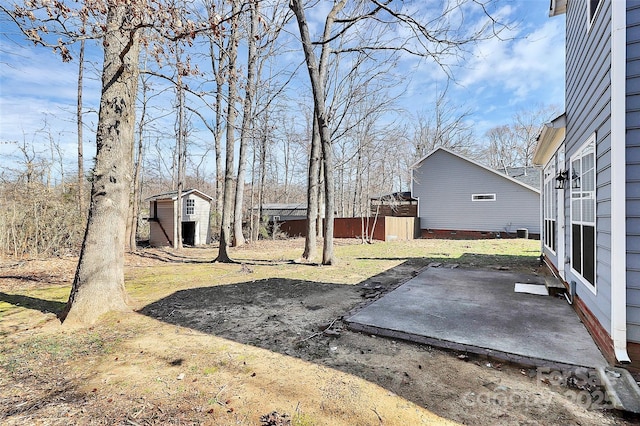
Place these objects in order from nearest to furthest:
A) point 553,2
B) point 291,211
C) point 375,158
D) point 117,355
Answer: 1. point 117,355
2. point 553,2
3. point 375,158
4. point 291,211

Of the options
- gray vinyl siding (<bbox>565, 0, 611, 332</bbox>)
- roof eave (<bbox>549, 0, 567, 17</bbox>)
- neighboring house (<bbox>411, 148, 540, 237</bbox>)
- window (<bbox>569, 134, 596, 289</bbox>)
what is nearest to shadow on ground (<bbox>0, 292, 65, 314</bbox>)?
gray vinyl siding (<bbox>565, 0, 611, 332</bbox>)

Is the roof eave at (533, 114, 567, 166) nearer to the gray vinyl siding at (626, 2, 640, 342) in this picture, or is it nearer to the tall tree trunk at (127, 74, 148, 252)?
the gray vinyl siding at (626, 2, 640, 342)

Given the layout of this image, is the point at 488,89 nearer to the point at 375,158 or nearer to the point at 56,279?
the point at 375,158

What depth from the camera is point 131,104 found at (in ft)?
14.3

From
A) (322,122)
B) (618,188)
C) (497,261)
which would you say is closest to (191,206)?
(322,122)

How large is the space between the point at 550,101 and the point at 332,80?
23565 millimetres

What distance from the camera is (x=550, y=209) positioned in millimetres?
7371

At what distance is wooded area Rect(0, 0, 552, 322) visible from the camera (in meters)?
3.93

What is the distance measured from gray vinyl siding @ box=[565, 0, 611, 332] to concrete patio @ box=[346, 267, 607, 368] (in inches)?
14.9

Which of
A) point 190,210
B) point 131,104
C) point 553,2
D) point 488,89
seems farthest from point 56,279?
point 488,89

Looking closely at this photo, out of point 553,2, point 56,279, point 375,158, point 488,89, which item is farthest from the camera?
point 375,158

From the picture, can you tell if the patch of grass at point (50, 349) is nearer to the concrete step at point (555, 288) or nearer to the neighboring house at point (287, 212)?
the concrete step at point (555, 288)

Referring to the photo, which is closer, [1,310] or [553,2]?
[1,310]

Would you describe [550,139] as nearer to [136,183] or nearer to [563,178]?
[563,178]
